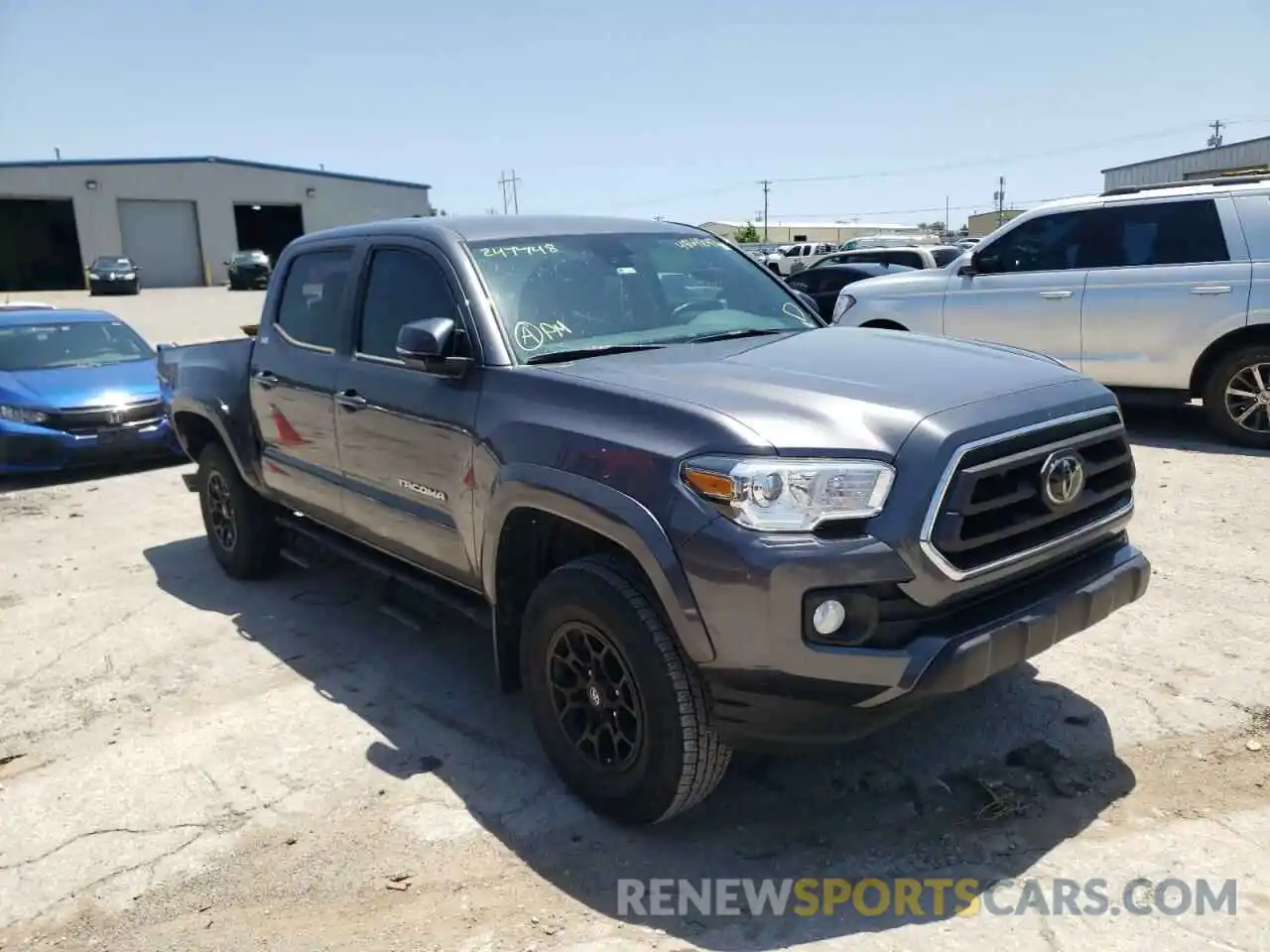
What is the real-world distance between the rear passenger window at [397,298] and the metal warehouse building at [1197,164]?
3260 centimetres

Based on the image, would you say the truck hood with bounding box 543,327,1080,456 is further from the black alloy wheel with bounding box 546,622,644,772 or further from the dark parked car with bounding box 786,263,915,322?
the dark parked car with bounding box 786,263,915,322

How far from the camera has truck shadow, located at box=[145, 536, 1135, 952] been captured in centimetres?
293

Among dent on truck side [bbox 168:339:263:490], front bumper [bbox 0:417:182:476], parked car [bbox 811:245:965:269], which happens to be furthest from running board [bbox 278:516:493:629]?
parked car [bbox 811:245:965:269]

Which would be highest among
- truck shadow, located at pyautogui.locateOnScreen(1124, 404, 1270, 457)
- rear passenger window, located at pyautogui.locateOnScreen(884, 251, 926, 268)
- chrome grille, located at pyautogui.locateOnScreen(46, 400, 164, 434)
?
rear passenger window, located at pyautogui.locateOnScreen(884, 251, 926, 268)

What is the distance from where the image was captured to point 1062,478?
9.96 feet

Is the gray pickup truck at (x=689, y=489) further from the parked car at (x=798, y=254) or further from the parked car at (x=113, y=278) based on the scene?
the parked car at (x=113, y=278)

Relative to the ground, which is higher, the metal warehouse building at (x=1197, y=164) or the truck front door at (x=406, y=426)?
the metal warehouse building at (x=1197, y=164)

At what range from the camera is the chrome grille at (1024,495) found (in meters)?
2.74

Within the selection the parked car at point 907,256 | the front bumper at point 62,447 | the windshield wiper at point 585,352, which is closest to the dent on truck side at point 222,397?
the windshield wiper at point 585,352

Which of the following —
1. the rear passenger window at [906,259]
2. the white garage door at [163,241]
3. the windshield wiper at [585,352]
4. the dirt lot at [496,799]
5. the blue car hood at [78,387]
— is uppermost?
the white garage door at [163,241]

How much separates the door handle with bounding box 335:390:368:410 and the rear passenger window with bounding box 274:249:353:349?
0.98 feet

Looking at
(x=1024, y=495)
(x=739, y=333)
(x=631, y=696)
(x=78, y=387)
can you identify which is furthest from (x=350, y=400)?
(x=78, y=387)

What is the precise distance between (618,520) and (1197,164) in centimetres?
4477

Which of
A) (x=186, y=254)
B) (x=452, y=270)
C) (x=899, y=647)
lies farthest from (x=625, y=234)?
(x=186, y=254)
